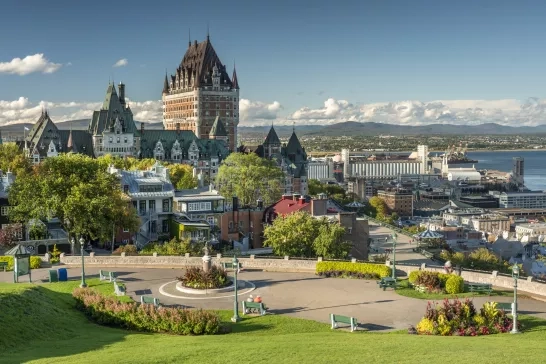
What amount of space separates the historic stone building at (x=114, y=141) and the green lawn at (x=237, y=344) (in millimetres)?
83707

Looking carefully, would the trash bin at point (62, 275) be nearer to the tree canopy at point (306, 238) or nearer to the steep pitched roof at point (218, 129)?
the tree canopy at point (306, 238)

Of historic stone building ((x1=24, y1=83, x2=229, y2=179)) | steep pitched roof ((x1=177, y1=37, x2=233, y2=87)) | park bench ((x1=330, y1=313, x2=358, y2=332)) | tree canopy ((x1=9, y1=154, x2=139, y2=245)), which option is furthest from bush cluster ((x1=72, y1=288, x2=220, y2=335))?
steep pitched roof ((x1=177, y1=37, x2=233, y2=87))

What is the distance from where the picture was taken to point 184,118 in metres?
142

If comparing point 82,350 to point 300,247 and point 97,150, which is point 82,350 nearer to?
point 300,247

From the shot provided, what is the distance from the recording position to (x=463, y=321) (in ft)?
81.2

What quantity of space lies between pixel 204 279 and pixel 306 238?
550 inches

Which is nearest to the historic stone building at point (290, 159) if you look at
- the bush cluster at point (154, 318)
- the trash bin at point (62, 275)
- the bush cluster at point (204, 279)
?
the trash bin at point (62, 275)

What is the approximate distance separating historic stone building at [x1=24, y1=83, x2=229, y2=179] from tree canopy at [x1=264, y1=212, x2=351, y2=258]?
63580 millimetres

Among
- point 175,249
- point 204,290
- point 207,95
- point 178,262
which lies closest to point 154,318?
point 204,290

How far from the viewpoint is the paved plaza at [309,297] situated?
28.5 m

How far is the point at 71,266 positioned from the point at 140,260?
4355 mm

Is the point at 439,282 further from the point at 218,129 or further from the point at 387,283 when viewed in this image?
the point at 218,129

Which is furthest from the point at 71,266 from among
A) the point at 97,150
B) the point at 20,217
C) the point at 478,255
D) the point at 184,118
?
the point at 184,118

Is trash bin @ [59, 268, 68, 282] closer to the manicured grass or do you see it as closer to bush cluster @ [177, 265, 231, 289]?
bush cluster @ [177, 265, 231, 289]
